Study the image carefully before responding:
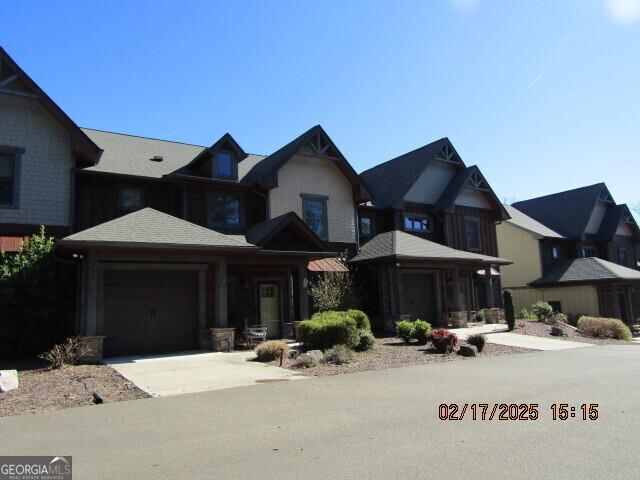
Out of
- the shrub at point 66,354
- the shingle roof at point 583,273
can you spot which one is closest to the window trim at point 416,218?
Answer: the shingle roof at point 583,273

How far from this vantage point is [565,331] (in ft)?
72.1

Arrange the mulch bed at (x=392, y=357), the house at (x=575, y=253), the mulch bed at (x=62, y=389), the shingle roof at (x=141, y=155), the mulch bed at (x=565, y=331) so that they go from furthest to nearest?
the house at (x=575, y=253) < the mulch bed at (x=565, y=331) < the shingle roof at (x=141, y=155) < the mulch bed at (x=392, y=357) < the mulch bed at (x=62, y=389)

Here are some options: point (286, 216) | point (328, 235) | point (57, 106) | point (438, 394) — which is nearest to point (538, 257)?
point (328, 235)

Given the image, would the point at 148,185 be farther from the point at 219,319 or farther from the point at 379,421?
the point at 379,421

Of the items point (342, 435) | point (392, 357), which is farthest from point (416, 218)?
point (342, 435)

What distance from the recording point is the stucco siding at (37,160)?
1577 cm

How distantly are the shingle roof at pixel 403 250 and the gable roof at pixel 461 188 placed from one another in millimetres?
4019

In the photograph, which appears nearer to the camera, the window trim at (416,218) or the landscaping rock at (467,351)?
the landscaping rock at (467,351)

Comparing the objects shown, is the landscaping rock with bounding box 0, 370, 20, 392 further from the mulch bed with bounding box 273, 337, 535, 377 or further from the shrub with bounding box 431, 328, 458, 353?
the shrub with bounding box 431, 328, 458, 353

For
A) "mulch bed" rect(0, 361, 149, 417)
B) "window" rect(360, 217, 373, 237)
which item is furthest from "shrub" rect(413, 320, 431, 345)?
"mulch bed" rect(0, 361, 149, 417)

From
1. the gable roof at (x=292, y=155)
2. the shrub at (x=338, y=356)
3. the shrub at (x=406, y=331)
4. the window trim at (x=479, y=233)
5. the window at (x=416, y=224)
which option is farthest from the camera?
the window trim at (x=479, y=233)

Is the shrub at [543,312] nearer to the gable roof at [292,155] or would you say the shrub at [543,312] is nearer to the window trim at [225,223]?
the gable roof at [292,155]

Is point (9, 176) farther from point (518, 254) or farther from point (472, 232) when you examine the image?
point (518, 254)

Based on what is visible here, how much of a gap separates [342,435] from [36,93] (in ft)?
51.2
